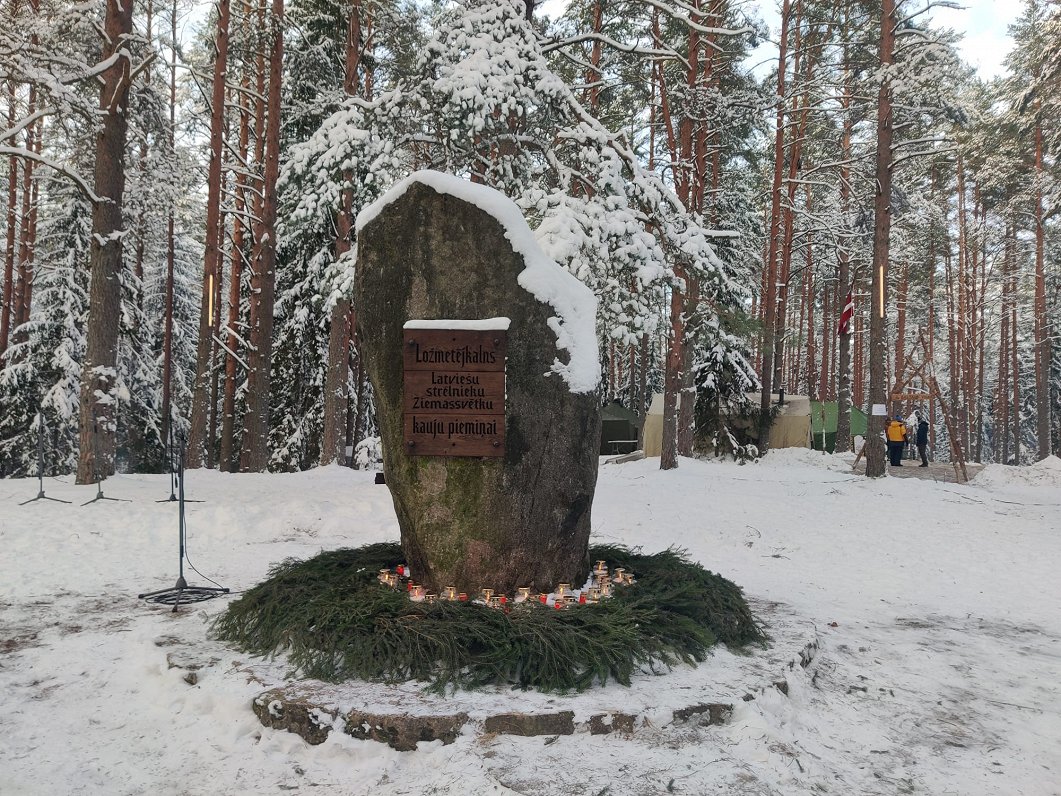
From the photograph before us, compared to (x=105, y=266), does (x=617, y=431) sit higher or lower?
lower

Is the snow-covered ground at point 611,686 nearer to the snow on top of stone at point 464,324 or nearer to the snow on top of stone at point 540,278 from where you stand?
the snow on top of stone at point 540,278

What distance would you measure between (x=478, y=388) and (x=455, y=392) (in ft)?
0.50

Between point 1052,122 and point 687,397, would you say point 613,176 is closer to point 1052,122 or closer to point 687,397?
point 687,397

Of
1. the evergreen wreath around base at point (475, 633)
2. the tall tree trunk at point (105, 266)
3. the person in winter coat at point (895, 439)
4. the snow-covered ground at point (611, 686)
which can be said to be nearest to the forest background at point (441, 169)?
the tall tree trunk at point (105, 266)

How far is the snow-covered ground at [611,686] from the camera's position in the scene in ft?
10.9

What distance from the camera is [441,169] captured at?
10.5 m

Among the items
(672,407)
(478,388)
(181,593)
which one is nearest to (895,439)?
(672,407)

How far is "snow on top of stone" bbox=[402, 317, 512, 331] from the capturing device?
4.85 metres

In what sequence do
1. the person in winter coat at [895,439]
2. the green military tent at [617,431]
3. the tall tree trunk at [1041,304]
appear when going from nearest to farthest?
the person in winter coat at [895,439], the tall tree trunk at [1041,304], the green military tent at [617,431]

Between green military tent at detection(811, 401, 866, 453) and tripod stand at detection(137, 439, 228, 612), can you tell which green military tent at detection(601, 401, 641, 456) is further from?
tripod stand at detection(137, 439, 228, 612)

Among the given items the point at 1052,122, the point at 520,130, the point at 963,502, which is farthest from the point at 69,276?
the point at 1052,122

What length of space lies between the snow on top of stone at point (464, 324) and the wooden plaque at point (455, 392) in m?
0.03

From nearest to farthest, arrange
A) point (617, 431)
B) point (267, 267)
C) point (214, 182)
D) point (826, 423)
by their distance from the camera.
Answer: point (267, 267), point (214, 182), point (617, 431), point (826, 423)

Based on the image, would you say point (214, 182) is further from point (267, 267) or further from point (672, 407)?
point (672, 407)
